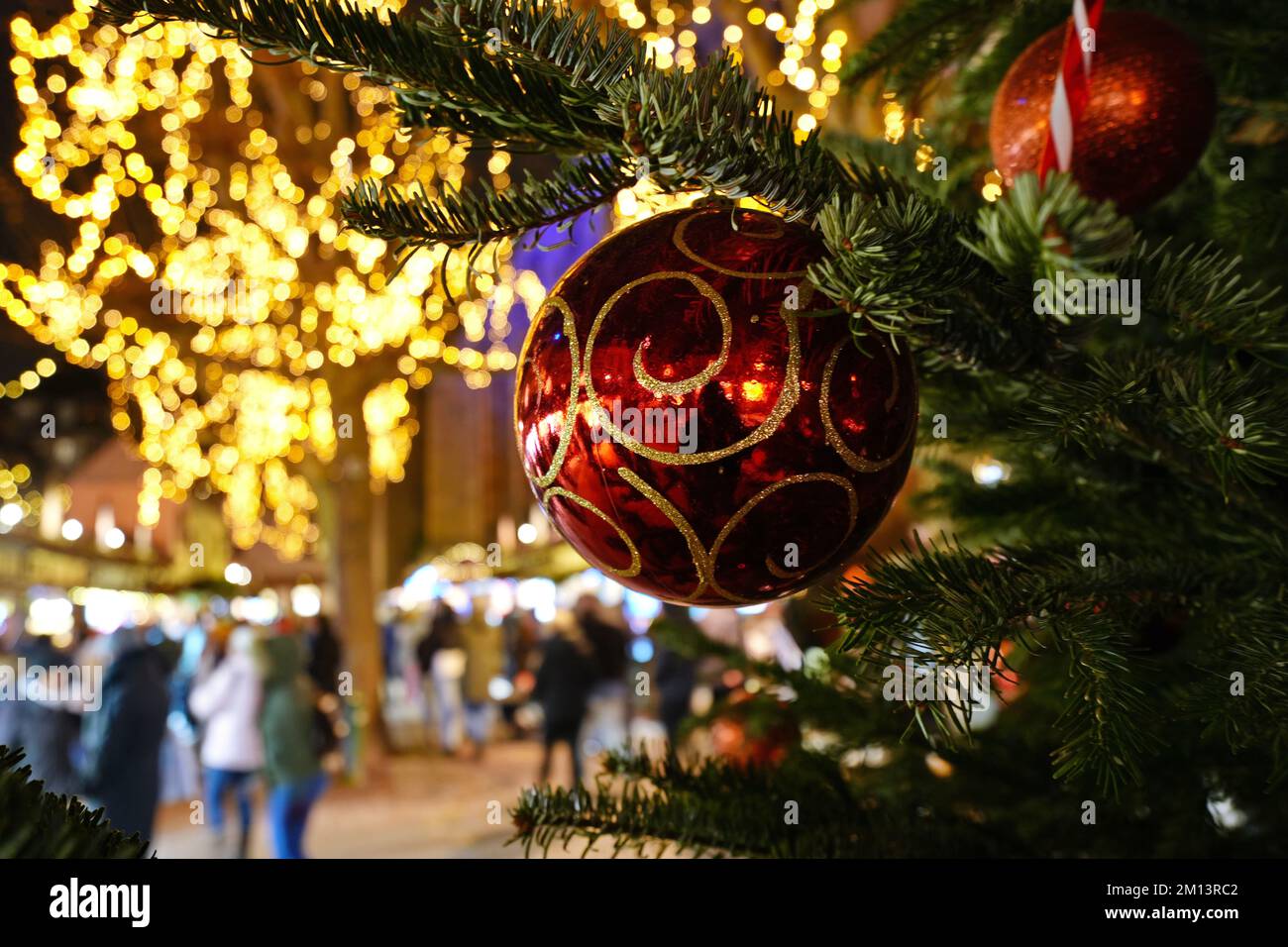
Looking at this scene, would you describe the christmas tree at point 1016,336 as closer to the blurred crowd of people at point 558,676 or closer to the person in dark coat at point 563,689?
the blurred crowd of people at point 558,676

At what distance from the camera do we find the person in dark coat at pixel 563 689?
28.2 ft

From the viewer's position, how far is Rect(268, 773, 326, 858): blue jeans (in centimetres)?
612

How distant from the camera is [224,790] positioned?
671 cm

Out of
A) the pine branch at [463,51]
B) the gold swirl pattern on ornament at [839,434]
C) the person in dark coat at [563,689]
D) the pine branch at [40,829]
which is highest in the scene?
the pine branch at [463,51]

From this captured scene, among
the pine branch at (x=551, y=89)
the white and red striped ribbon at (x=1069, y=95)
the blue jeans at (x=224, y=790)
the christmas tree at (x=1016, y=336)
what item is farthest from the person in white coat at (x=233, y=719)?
the white and red striped ribbon at (x=1069, y=95)

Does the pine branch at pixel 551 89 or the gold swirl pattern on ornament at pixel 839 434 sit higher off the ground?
the pine branch at pixel 551 89

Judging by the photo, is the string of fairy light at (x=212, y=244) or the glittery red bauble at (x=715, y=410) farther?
the string of fairy light at (x=212, y=244)

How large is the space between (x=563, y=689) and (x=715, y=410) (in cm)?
793

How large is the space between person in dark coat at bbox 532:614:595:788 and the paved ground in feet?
2.97

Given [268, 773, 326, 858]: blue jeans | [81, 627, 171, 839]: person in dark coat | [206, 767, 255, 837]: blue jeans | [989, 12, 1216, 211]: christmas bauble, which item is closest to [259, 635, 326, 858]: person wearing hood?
[268, 773, 326, 858]: blue jeans

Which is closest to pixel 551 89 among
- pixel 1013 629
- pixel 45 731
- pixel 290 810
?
pixel 1013 629

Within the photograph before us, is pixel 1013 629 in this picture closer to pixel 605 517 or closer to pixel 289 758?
pixel 605 517

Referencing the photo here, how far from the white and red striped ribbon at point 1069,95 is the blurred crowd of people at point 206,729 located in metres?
5.82
